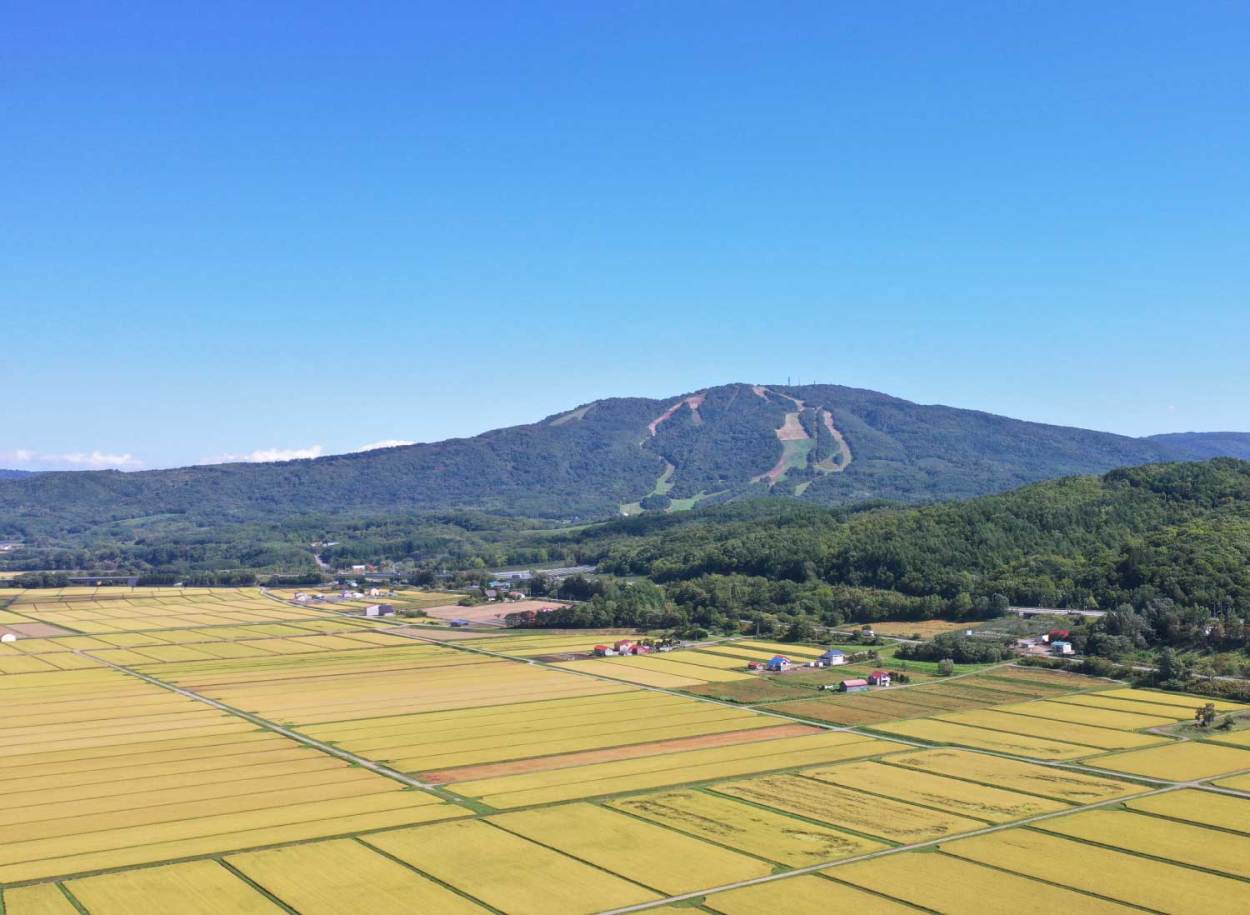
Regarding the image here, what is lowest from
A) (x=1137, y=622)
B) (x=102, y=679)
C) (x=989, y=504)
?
(x=102, y=679)

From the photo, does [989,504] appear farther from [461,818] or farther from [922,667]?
[461,818]

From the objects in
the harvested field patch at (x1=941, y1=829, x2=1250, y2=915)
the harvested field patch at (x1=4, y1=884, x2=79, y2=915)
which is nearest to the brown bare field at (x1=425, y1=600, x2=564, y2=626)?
the harvested field patch at (x1=4, y1=884, x2=79, y2=915)

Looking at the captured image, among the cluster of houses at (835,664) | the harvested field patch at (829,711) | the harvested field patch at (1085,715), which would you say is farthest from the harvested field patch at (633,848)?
the cluster of houses at (835,664)

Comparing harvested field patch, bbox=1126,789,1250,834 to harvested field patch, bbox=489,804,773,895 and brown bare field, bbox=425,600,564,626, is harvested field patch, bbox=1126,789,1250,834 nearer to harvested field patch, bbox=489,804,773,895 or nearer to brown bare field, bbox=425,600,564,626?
harvested field patch, bbox=489,804,773,895

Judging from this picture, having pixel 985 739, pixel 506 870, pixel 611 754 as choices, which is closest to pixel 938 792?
pixel 985 739

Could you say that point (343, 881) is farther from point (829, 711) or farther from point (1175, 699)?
point (1175, 699)

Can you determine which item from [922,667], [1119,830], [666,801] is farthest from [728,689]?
[1119,830]
